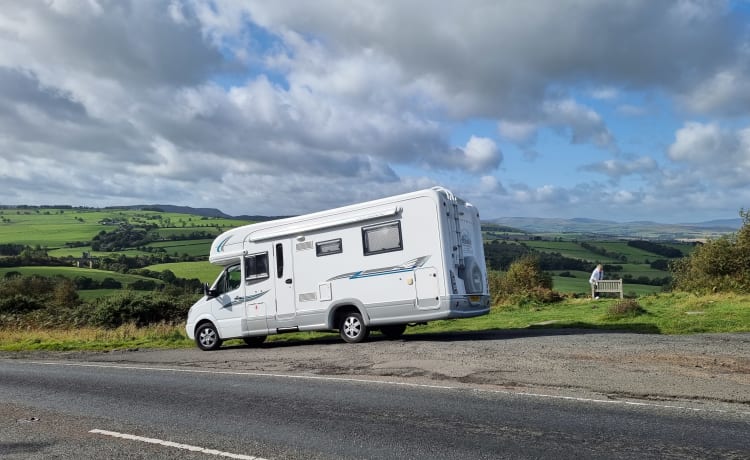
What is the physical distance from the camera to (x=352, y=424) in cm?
661

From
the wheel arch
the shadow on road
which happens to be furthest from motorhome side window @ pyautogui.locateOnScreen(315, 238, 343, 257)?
the shadow on road

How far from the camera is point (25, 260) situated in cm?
5431

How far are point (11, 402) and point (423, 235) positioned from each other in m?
8.07

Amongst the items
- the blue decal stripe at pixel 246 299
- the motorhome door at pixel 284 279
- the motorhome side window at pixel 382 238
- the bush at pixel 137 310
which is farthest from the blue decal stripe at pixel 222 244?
the bush at pixel 137 310

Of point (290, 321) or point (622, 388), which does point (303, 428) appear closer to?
point (622, 388)

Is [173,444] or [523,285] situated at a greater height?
[523,285]

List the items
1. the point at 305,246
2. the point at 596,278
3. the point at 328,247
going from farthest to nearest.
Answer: the point at 596,278, the point at 305,246, the point at 328,247

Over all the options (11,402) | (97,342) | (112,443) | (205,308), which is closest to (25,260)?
(97,342)

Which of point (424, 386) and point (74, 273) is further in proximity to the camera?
point (74, 273)

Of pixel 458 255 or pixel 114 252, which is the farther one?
pixel 114 252

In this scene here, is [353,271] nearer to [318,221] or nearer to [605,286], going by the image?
[318,221]

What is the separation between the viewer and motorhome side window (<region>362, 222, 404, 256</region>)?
1317 cm

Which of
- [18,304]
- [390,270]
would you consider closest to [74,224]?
[18,304]

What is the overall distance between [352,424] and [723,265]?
21797 mm
